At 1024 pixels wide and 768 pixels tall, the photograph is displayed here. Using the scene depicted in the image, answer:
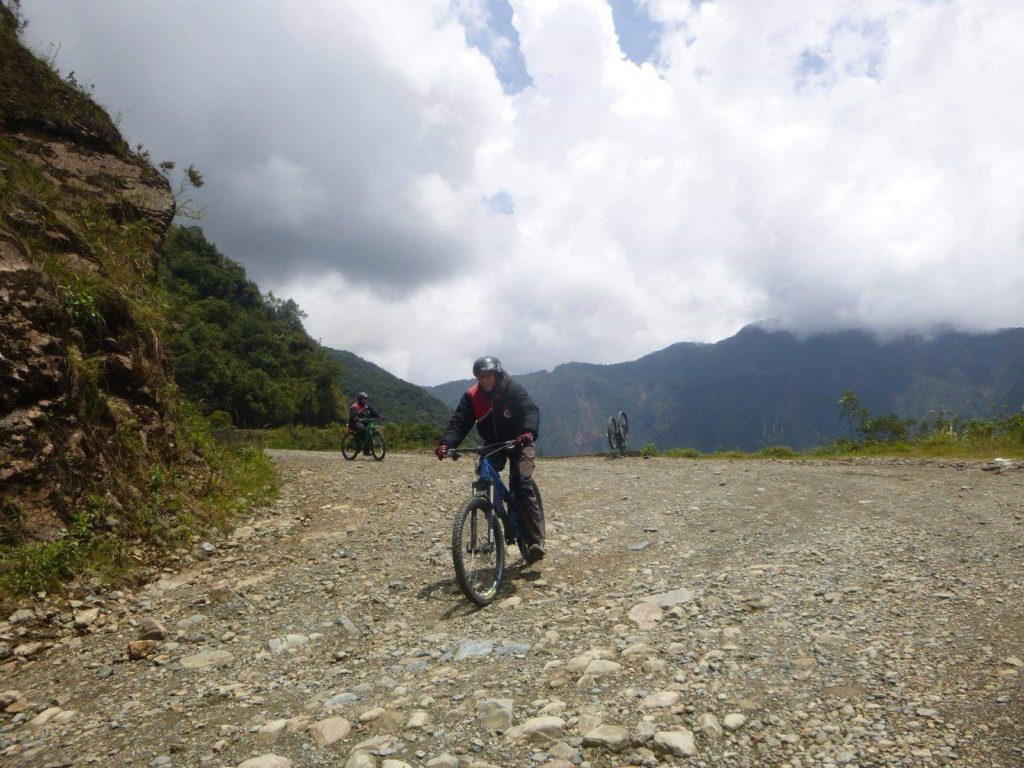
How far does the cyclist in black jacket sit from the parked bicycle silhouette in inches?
597

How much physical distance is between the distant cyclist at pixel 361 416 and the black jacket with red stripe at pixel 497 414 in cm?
1304

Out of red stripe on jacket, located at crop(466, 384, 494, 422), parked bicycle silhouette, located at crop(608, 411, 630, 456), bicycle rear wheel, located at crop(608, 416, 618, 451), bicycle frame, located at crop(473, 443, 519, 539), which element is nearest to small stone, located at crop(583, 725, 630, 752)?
bicycle frame, located at crop(473, 443, 519, 539)

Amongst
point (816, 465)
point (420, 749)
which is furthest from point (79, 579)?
point (816, 465)

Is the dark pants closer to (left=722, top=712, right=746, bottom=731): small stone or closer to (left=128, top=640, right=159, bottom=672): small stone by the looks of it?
(left=722, top=712, right=746, bottom=731): small stone

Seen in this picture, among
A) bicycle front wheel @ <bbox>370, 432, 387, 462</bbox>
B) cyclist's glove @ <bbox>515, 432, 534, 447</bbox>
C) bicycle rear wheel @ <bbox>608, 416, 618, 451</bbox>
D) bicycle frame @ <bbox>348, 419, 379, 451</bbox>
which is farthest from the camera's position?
bicycle rear wheel @ <bbox>608, 416, 618, 451</bbox>

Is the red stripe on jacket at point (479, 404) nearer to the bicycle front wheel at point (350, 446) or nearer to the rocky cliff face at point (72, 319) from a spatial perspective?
the rocky cliff face at point (72, 319)

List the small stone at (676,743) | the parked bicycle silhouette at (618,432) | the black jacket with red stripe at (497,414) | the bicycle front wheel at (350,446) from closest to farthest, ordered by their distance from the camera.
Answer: the small stone at (676,743) → the black jacket with red stripe at (497,414) → the bicycle front wheel at (350,446) → the parked bicycle silhouette at (618,432)

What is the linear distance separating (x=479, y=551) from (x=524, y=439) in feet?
4.53

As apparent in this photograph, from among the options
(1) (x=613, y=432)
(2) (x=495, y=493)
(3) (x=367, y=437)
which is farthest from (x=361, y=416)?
(2) (x=495, y=493)

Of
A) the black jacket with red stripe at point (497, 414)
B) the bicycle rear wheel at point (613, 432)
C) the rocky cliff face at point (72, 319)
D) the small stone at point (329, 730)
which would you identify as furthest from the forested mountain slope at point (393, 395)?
the small stone at point (329, 730)

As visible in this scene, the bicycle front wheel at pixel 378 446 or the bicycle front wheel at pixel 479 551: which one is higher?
the bicycle front wheel at pixel 378 446

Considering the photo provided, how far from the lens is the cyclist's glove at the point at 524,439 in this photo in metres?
6.59

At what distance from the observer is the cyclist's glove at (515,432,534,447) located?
6.59 m

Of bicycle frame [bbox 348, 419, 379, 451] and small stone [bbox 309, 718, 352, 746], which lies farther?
bicycle frame [bbox 348, 419, 379, 451]
